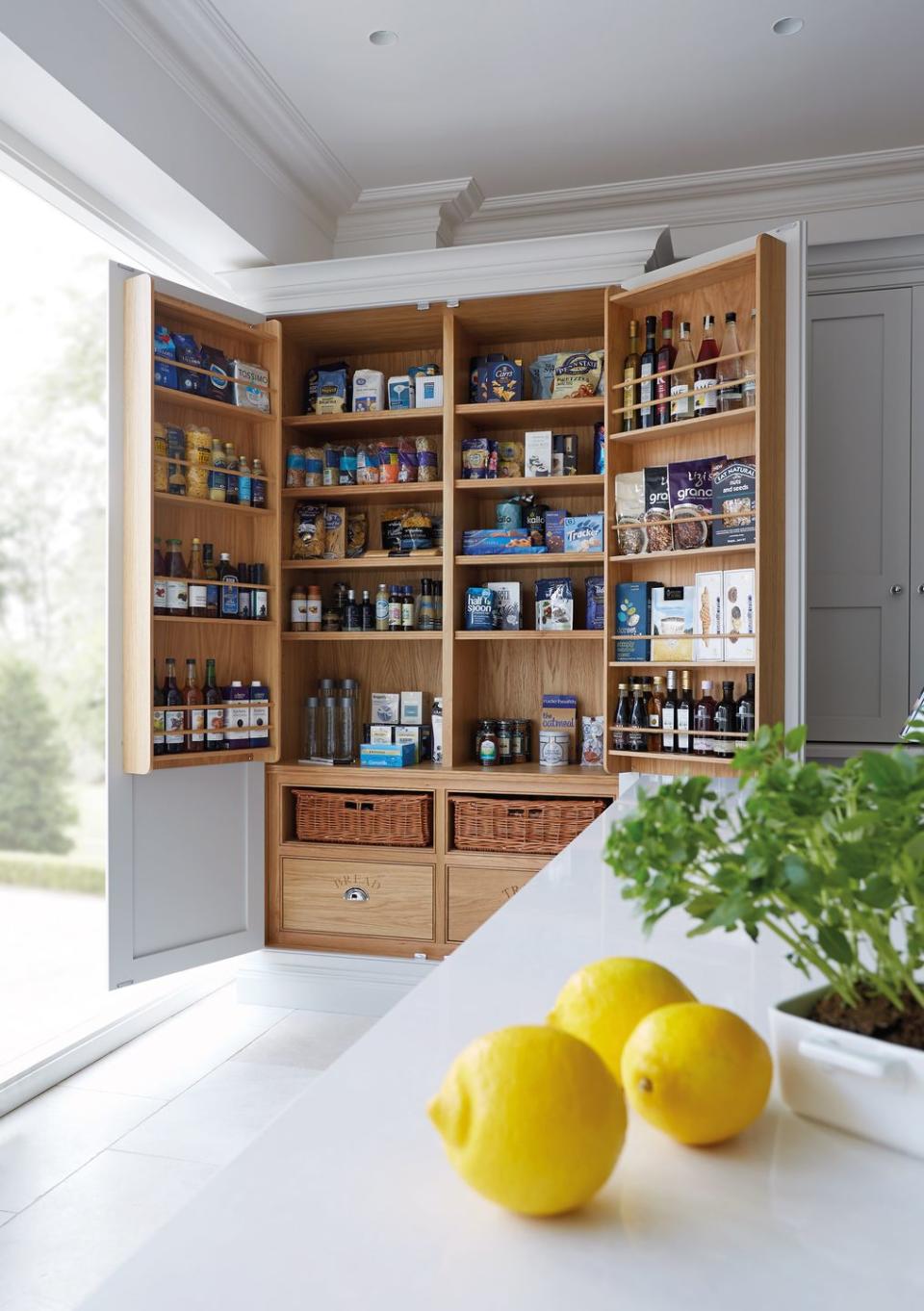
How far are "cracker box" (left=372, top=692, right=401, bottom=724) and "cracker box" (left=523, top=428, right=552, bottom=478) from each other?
104cm

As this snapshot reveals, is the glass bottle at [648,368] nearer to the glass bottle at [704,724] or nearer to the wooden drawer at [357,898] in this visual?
the glass bottle at [704,724]

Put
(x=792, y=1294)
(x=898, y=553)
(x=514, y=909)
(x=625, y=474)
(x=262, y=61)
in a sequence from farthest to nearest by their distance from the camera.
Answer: (x=898, y=553)
(x=625, y=474)
(x=262, y=61)
(x=514, y=909)
(x=792, y=1294)

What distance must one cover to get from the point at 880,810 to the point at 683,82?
10.7 ft

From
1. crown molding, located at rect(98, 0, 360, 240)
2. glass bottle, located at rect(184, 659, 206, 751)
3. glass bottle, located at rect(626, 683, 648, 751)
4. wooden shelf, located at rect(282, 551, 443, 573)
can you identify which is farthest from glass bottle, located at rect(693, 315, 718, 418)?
glass bottle, located at rect(184, 659, 206, 751)

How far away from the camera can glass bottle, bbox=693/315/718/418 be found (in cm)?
301

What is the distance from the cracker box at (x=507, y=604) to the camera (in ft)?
12.1

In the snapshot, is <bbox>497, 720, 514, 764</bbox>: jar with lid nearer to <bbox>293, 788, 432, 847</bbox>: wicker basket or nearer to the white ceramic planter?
<bbox>293, 788, 432, 847</bbox>: wicker basket

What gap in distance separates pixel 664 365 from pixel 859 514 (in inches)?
39.0

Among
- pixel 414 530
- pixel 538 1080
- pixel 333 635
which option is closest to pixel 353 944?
pixel 333 635

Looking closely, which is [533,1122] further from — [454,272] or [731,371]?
[454,272]

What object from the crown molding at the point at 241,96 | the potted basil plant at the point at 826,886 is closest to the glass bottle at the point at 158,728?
the crown molding at the point at 241,96

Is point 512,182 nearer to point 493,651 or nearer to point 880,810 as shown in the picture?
point 493,651

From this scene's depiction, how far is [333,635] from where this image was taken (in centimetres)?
365

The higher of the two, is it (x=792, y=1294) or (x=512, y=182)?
(x=512, y=182)
